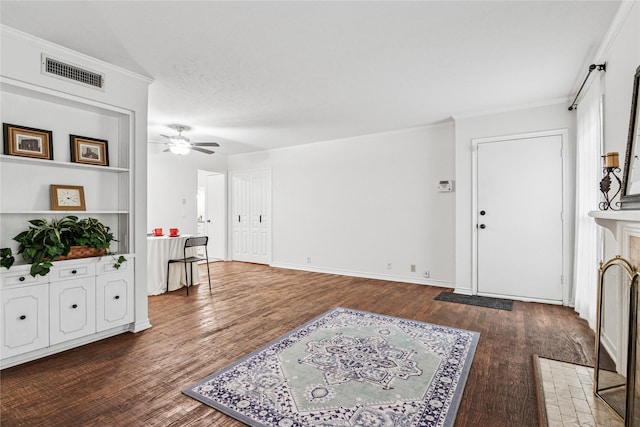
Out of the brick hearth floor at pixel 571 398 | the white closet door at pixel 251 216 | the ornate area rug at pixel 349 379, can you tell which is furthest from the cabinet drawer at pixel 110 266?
the white closet door at pixel 251 216

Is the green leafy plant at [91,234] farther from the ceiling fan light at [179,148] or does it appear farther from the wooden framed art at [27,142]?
the ceiling fan light at [179,148]

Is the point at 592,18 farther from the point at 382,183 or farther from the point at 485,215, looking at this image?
the point at 382,183

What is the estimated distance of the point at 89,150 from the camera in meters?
3.09

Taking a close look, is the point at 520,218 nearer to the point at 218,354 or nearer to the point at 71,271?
the point at 218,354

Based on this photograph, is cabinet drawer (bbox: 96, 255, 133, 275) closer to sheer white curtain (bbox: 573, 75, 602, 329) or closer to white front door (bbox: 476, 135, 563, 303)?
white front door (bbox: 476, 135, 563, 303)

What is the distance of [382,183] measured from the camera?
577 centimetres

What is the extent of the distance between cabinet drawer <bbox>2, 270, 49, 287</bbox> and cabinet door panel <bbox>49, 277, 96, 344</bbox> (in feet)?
0.40

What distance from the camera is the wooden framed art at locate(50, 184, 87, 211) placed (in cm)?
286

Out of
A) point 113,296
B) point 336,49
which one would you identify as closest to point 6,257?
point 113,296

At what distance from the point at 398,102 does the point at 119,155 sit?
3.32 metres

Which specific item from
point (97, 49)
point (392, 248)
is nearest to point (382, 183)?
point (392, 248)

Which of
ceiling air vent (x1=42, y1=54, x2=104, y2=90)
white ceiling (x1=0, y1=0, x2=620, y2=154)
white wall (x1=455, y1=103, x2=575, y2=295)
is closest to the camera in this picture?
white ceiling (x1=0, y1=0, x2=620, y2=154)

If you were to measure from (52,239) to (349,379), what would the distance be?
104 inches

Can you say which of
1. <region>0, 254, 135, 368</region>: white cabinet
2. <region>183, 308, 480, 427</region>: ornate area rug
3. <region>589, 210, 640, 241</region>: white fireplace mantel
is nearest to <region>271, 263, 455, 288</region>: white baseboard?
<region>183, 308, 480, 427</region>: ornate area rug
